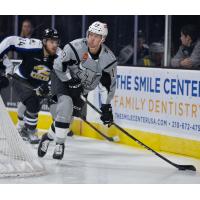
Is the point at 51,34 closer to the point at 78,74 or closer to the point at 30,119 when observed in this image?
the point at 78,74

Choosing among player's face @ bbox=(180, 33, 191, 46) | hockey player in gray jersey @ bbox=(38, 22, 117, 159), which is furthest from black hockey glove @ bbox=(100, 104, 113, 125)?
player's face @ bbox=(180, 33, 191, 46)

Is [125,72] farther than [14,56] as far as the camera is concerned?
No

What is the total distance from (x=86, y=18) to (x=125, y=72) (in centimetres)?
152

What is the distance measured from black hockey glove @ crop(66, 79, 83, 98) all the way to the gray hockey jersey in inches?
1.9

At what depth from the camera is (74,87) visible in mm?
6859

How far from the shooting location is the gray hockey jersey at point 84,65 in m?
6.79

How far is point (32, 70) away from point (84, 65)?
1384 mm

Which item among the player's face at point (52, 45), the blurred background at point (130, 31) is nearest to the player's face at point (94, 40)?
the player's face at point (52, 45)

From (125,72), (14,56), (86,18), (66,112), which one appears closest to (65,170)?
(66,112)

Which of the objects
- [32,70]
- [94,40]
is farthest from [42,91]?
[94,40]

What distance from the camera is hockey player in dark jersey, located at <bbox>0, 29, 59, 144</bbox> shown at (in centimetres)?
784

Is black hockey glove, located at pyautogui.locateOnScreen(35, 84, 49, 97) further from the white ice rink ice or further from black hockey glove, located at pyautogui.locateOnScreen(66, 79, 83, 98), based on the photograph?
black hockey glove, located at pyautogui.locateOnScreen(66, 79, 83, 98)

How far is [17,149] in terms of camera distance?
624cm
